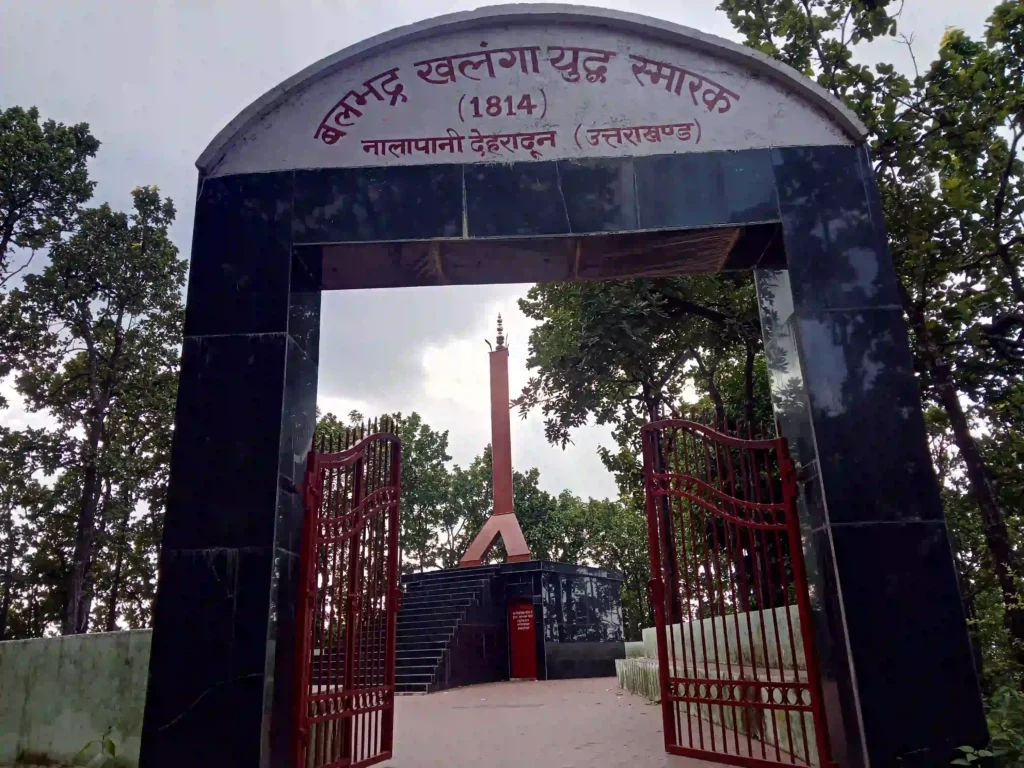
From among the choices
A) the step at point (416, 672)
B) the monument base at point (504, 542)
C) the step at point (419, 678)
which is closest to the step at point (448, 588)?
the monument base at point (504, 542)

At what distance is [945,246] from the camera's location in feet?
23.2

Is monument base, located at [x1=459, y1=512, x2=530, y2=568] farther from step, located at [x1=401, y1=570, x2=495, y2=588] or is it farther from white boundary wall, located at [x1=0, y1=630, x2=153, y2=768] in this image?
white boundary wall, located at [x1=0, y1=630, x2=153, y2=768]

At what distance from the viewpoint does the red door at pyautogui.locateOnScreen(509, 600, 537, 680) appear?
15.7m

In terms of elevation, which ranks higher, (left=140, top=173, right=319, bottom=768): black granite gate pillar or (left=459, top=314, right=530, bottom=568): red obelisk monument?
(left=459, top=314, right=530, bottom=568): red obelisk monument

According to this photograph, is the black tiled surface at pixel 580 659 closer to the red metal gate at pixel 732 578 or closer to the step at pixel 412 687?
the step at pixel 412 687

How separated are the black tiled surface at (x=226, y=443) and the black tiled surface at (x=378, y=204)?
72cm

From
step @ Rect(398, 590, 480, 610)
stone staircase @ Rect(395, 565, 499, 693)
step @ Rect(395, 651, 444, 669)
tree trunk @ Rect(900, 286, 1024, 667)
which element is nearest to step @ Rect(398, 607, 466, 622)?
stone staircase @ Rect(395, 565, 499, 693)

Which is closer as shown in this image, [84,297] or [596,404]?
[596,404]

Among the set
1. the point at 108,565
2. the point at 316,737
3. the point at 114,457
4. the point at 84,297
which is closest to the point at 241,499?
the point at 316,737

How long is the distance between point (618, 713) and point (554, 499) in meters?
23.0

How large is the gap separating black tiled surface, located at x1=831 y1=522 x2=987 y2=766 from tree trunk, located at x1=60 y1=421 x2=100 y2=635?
14455mm

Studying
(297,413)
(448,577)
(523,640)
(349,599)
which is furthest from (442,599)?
(297,413)

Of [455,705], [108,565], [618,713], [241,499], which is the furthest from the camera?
[108,565]

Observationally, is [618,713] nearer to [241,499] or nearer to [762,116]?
[241,499]
